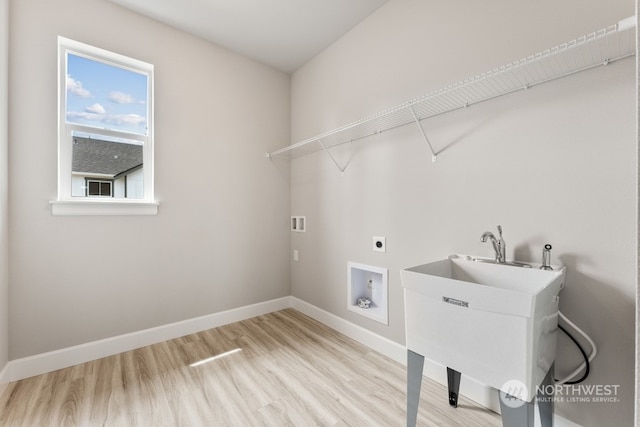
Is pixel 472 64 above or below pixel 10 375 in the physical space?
above

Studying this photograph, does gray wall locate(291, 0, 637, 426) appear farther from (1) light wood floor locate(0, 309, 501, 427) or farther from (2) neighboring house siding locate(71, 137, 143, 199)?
(2) neighboring house siding locate(71, 137, 143, 199)

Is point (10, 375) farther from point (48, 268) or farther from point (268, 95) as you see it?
point (268, 95)

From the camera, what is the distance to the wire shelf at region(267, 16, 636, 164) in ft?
3.44

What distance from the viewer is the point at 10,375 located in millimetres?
1705

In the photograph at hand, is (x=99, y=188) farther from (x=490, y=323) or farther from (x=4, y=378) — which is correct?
(x=490, y=323)

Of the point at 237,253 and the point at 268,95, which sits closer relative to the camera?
the point at 237,253

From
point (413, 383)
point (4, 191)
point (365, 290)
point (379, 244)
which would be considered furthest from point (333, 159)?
point (4, 191)

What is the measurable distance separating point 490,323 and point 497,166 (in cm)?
86

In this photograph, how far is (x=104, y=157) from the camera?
2092 mm

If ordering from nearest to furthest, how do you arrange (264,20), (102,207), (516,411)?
(516,411)
(102,207)
(264,20)

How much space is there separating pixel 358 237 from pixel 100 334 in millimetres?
2070

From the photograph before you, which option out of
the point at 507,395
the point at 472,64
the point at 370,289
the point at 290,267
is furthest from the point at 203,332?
the point at 472,64

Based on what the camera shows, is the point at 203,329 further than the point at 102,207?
Yes

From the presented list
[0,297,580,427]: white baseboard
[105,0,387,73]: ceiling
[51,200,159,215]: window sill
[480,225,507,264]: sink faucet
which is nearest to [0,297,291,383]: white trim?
[0,297,580,427]: white baseboard
